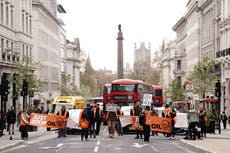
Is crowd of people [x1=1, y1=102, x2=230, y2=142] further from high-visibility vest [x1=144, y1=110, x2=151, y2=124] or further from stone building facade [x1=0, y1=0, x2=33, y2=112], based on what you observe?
stone building facade [x1=0, y1=0, x2=33, y2=112]

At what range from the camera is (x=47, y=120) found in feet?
136

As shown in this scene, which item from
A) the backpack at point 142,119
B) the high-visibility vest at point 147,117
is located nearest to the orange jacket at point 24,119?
the backpack at point 142,119

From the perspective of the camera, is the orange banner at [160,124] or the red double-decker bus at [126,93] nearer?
the orange banner at [160,124]

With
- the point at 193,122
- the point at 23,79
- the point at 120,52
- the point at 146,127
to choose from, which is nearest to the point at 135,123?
the point at 146,127

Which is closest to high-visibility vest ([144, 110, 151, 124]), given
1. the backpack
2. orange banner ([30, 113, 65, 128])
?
the backpack

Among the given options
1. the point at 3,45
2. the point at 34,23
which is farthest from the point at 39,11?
the point at 3,45

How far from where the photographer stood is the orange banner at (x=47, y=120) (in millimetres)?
40531

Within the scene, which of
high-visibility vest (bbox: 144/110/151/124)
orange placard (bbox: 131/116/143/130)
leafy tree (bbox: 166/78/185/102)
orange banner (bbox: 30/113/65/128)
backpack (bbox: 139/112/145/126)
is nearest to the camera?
backpack (bbox: 139/112/145/126)

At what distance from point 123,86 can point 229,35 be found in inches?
750

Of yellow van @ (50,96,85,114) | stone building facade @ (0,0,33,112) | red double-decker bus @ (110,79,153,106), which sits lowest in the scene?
yellow van @ (50,96,85,114)

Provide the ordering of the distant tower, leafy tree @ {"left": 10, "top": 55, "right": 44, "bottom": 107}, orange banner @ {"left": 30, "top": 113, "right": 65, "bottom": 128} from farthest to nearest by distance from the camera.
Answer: the distant tower, leafy tree @ {"left": 10, "top": 55, "right": 44, "bottom": 107}, orange banner @ {"left": 30, "top": 113, "right": 65, "bottom": 128}

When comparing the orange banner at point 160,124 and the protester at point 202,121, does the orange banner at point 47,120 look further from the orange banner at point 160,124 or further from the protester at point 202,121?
the protester at point 202,121

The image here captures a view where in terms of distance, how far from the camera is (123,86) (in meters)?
57.2

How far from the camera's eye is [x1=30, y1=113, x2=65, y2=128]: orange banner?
40.5 meters
